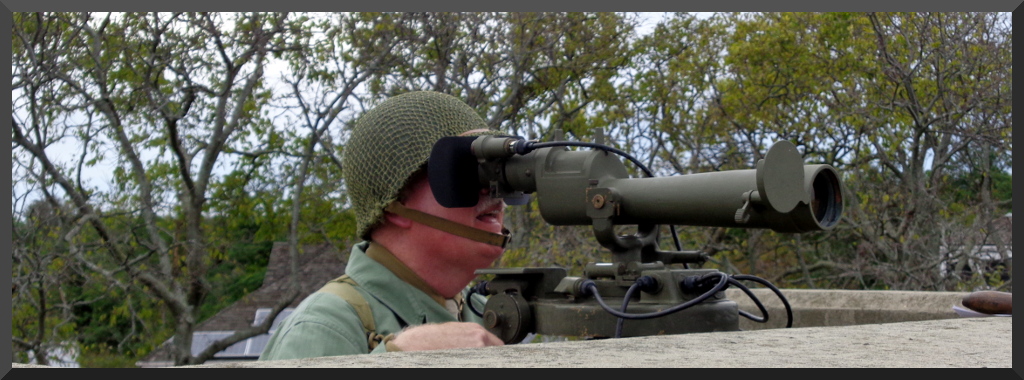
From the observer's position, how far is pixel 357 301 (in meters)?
2.72

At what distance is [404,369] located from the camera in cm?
123

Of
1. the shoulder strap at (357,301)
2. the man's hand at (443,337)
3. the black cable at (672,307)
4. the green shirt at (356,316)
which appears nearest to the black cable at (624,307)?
the black cable at (672,307)

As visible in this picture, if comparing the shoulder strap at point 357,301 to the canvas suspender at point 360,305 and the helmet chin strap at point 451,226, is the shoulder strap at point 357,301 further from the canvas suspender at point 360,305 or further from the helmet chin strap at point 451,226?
the helmet chin strap at point 451,226

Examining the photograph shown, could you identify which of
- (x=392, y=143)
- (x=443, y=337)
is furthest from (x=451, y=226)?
(x=443, y=337)

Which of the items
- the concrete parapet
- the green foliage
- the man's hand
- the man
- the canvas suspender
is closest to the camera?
the man's hand

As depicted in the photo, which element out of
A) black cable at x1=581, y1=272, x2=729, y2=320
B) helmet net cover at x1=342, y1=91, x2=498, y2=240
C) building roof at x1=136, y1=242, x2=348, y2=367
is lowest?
building roof at x1=136, y1=242, x2=348, y2=367

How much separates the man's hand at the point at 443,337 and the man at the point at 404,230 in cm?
47

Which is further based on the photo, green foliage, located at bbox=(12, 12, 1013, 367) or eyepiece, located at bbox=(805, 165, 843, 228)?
green foliage, located at bbox=(12, 12, 1013, 367)

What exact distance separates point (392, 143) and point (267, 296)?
14.0 m

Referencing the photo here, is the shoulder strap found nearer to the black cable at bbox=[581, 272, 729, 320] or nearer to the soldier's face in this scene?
the soldier's face

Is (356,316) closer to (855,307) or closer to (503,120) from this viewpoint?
(855,307)

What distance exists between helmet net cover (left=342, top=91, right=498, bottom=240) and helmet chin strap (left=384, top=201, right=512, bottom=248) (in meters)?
0.05

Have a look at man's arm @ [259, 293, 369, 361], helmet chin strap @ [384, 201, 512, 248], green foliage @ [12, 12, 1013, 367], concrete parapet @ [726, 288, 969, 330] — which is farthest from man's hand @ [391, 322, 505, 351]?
green foliage @ [12, 12, 1013, 367]

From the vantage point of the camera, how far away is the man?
9.00ft
